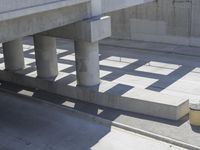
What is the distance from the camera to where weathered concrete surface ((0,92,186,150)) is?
61.4 feet

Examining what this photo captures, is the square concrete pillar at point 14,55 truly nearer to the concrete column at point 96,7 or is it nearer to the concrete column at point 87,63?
the concrete column at point 87,63

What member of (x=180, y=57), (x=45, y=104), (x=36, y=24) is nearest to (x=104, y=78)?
(x=45, y=104)

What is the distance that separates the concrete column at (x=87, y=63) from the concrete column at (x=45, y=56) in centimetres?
260

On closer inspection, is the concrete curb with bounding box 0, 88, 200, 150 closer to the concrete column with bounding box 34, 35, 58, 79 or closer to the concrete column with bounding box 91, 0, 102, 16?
the concrete column with bounding box 34, 35, 58, 79

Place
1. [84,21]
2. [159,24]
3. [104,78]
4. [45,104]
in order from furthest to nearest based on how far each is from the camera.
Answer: [159,24] < [104,78] < [45,104] < [84,21]

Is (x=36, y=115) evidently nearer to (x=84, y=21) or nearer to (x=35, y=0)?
(x=84, y=21)

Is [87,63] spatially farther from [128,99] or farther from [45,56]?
[45,56]

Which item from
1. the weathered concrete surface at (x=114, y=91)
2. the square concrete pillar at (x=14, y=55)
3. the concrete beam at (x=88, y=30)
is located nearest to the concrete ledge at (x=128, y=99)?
the weathered concrete surface at (x=114, y=91)

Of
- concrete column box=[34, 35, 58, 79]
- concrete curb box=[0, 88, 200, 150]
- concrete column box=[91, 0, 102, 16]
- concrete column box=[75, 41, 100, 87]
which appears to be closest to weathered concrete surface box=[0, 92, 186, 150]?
concrete curb box=[0, 88, 200, 150]

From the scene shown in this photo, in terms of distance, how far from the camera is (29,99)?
2470 cm

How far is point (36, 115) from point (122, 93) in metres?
4.89

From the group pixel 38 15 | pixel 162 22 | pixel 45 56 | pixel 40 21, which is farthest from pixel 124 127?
pixel 162 22

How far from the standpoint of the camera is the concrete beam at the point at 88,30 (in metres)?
21.9

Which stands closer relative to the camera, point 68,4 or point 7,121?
point 68,4
